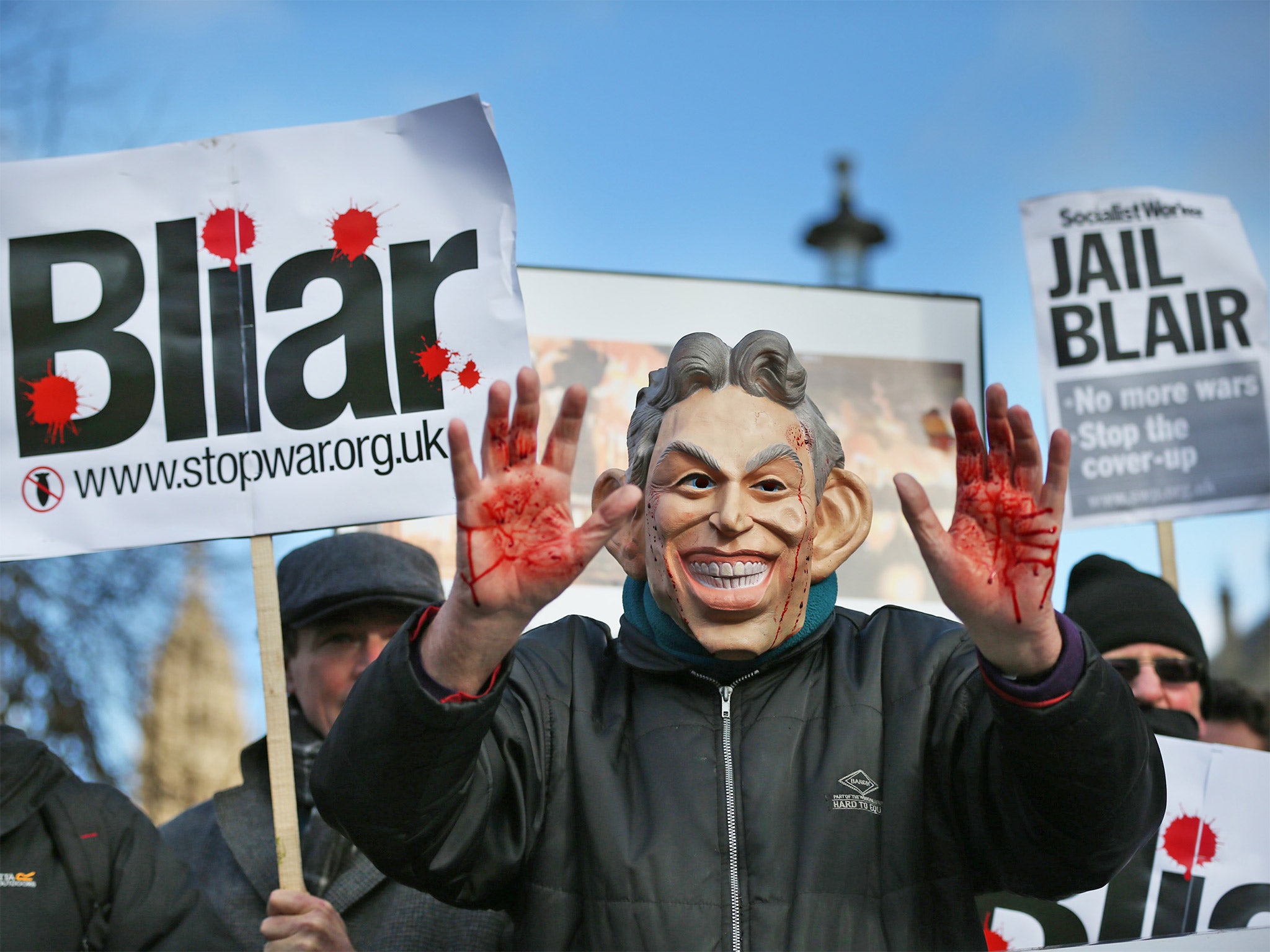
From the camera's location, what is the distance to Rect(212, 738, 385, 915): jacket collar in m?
3.48

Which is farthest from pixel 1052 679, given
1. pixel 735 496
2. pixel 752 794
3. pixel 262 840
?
pixel 262 840

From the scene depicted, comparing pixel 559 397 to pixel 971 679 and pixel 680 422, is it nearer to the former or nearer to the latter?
pixel 680 422

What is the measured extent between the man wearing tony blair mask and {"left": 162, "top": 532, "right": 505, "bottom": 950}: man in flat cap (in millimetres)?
979

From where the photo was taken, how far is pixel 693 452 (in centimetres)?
245

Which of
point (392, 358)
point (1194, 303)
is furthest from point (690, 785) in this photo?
point (1194, 303)

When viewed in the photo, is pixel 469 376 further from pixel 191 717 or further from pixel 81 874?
pixel 191 717

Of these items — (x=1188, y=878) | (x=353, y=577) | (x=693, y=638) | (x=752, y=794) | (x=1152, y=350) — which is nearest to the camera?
(x=752, y=794)

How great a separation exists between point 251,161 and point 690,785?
6.85 ft

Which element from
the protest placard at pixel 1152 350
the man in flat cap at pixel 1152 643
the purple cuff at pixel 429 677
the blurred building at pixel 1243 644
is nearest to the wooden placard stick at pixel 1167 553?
the protest placard at pixel 1152 350

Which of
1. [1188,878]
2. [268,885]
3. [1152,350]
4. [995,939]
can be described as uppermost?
[1152,350]

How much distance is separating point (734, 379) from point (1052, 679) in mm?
839

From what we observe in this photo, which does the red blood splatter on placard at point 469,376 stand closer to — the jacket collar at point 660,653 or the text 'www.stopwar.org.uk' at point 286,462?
the text 'www.stopwar.org.uk' at point 286,462

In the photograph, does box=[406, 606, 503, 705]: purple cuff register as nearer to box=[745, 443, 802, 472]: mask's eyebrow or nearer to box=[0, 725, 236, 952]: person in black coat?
box=[745, 443, 802, 472]: mask's eyebrow

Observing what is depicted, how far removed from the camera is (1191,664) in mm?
4129
